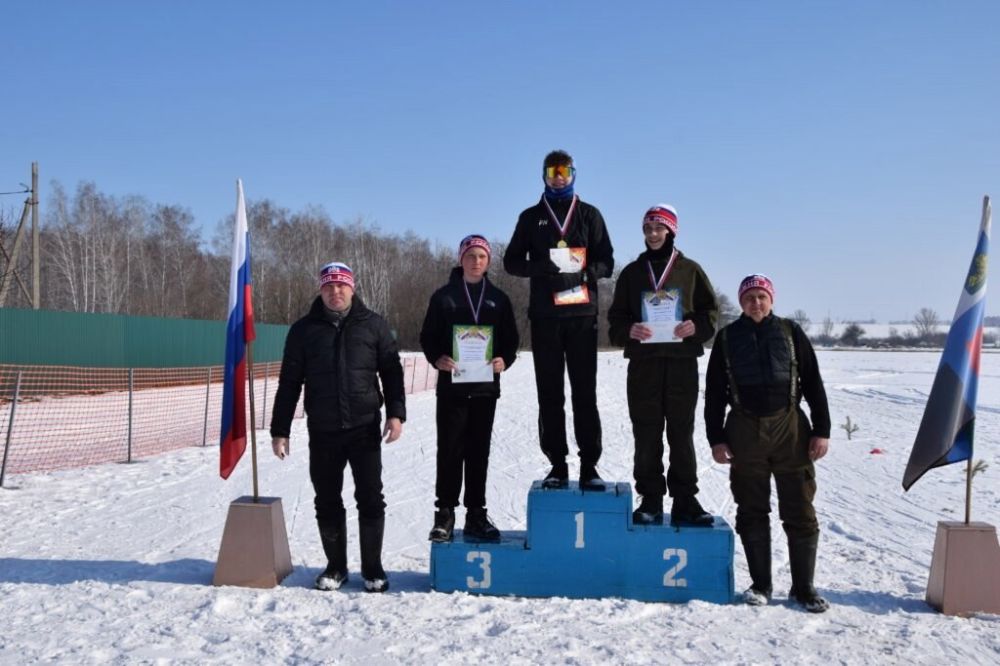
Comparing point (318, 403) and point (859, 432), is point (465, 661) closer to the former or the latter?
point (318, 403)

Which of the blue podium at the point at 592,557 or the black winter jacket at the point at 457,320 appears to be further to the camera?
the black winter jacket at the point at 457,320

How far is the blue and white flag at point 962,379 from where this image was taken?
4926mm

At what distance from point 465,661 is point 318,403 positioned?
76.9 inches

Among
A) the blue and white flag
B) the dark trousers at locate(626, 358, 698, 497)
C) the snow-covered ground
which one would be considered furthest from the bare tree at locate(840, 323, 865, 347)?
the dark trousers at locate(626, 358, 698, 497)

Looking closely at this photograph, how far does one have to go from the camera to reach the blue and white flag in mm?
4926

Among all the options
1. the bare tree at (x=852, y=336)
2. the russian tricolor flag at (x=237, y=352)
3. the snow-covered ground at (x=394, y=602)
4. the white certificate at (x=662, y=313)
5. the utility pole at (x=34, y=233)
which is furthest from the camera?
the bare tree at (x=852, y=336)

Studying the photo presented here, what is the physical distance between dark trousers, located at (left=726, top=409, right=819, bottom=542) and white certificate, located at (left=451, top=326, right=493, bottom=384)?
1.67m

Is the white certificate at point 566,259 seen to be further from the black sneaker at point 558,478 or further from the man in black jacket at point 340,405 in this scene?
the black sneaker at point 558,478

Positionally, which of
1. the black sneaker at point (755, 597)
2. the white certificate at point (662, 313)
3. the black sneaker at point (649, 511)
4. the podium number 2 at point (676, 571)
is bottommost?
the black sneaker at point (755, 597)

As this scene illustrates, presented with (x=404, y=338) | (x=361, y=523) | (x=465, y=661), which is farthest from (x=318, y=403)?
(x=404, y=338)

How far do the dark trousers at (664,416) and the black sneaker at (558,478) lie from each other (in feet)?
1.66

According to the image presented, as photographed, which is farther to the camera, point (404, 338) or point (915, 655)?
point (404, 338)

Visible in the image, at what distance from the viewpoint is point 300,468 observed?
1013 cm

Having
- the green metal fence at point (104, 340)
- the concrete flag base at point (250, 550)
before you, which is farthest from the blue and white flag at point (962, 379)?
the green metal fence at point (104, 340)
